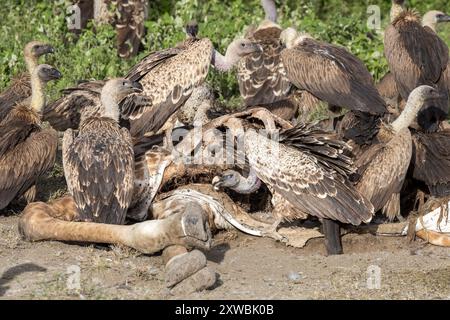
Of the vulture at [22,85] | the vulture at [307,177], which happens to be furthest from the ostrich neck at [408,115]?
the vulture at [22,85]

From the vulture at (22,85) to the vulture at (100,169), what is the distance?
1.67m

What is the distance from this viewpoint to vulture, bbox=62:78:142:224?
7.72 metres

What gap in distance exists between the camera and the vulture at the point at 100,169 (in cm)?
772

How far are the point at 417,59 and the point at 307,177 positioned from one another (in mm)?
2843

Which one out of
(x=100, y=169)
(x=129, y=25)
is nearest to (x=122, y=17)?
(x=129, y=25)

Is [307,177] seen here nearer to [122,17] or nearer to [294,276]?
[294,276]

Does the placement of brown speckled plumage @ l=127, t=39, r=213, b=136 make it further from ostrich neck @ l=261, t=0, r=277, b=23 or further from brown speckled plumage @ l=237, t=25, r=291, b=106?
ostrich neck @ l=261, t=0, r=277, b=23

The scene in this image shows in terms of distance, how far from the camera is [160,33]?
41.8ft

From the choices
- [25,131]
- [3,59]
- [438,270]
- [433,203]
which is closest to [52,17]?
[3,59]

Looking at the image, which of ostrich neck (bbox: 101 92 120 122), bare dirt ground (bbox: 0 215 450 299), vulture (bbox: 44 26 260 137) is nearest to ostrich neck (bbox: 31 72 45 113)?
vulture (bbox: 44 26 260 137)

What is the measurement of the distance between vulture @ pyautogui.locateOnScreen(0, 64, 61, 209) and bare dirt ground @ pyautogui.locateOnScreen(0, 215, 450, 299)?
15.9 inches

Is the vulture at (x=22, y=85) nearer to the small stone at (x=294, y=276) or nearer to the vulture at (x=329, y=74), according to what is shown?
the vulture at (x=329, y=74)

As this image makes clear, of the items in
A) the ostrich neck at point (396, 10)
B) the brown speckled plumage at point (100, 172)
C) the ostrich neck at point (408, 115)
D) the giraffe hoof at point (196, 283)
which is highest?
the ostrich neck at point (396, 10)
